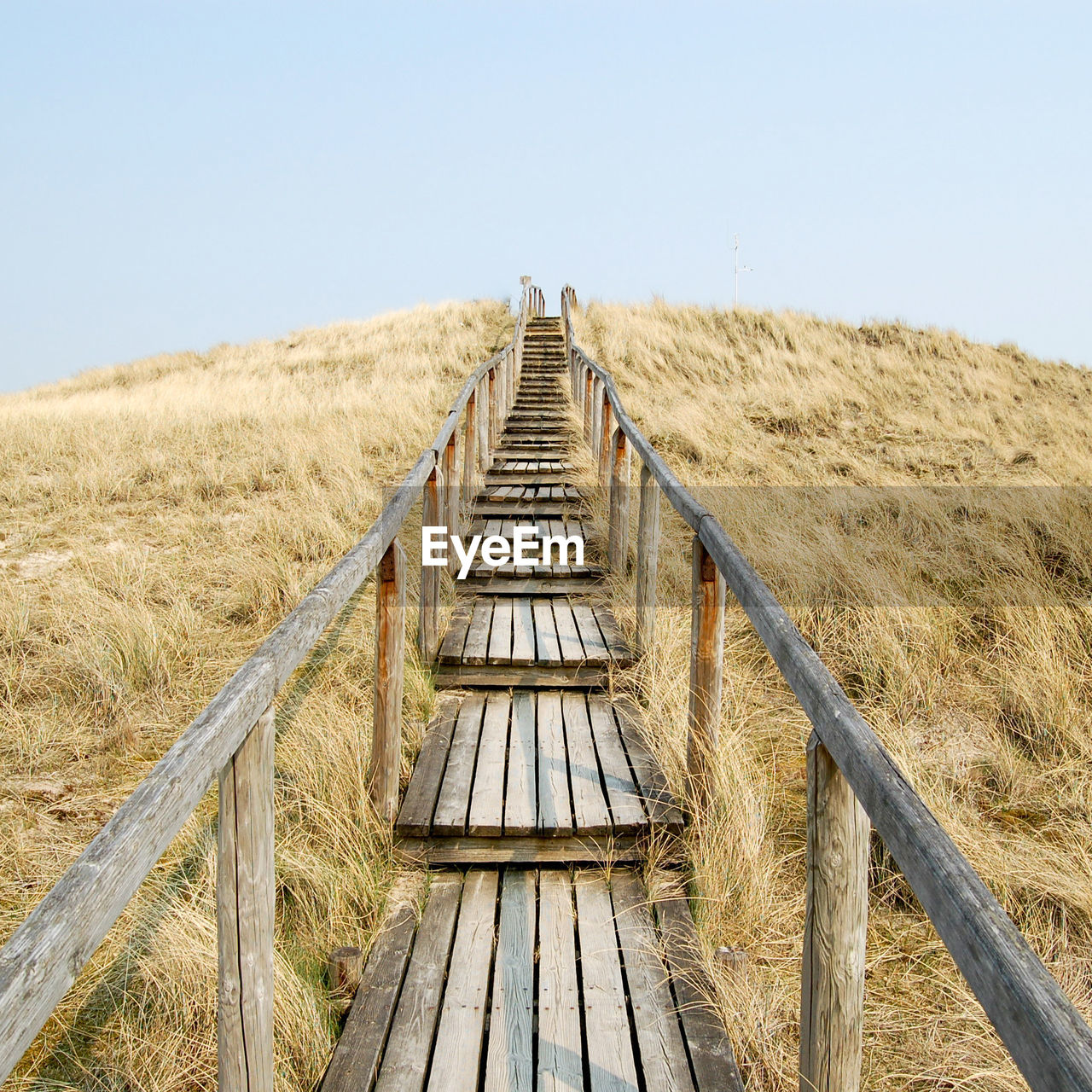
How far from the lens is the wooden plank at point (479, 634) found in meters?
4.92

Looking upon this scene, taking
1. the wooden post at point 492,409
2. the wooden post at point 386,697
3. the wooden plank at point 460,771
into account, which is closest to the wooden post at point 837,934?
the wooden plank at point 460,771

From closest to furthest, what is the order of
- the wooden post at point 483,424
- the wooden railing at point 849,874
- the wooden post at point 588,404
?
the wooden railing at point 849,874 → the wooden post at point 483,424 → the wooden post at point 588,404

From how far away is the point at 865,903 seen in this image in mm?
1901

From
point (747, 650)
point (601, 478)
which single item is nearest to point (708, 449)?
point (601, 478)

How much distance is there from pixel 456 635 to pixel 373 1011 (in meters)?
2.91

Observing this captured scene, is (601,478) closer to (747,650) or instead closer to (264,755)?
(747,650)

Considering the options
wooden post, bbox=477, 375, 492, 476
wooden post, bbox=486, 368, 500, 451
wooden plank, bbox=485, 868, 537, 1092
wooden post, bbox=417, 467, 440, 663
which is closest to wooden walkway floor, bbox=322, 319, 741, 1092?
wooden plank, bbox=485, 868, 537, 1092

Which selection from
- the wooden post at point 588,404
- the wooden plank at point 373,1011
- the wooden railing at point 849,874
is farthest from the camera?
the wooden post at point 588,404

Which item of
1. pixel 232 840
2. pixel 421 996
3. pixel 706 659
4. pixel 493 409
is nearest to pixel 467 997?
pixel 421 996

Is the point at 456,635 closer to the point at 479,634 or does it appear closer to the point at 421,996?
the point at 479,634

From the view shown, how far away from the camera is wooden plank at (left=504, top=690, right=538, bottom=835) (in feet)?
11.2

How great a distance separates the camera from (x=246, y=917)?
185 cm

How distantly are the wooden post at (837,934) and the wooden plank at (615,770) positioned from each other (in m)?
1.48

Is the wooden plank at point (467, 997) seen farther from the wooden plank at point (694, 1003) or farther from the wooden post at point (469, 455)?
the wooden post at point (469, 455)
